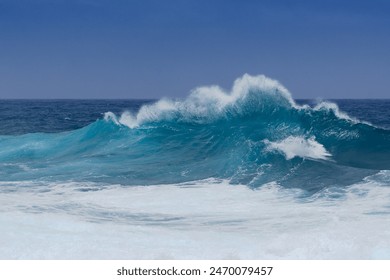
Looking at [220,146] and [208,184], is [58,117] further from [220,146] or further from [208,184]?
[208,184]

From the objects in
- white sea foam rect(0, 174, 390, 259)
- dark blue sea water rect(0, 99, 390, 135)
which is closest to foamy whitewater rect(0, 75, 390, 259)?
white sea foam rect(0, 174, 390, 259)

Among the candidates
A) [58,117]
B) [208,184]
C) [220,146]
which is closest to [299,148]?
[220,146]

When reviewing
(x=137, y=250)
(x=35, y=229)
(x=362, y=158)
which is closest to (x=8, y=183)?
(x=35, y=229)

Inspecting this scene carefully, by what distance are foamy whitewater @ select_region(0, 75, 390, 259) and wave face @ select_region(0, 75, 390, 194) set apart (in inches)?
2.4

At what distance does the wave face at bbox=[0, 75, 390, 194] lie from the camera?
47.0 ft

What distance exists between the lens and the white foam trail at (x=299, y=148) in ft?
52.5

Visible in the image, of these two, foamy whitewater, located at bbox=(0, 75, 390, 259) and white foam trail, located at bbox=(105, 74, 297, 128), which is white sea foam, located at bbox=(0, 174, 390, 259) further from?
white foam trail, located at bbox=(105, 74, 297, 128)

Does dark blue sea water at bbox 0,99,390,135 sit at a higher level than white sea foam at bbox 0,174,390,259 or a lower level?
higher

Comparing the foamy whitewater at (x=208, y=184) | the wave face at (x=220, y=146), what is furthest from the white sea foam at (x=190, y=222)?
the wave face at (x=220, y=146)

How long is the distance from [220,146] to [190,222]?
986 cm

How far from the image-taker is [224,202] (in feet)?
35.8

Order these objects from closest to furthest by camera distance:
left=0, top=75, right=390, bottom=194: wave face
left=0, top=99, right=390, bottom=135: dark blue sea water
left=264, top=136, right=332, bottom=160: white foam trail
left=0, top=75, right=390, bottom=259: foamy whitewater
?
left=0, top=75, right=390, bottom=259: foamy whitewater, left=0, top=75, right=390, bottom=194: wave face, left=264, top=136, right=332, bottom=160: white foam trail, left=0, top=99, right=390, bottom=135: dark blue sea water

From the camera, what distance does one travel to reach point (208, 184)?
1326 centimetres

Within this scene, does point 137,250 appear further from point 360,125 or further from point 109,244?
point 360,125
